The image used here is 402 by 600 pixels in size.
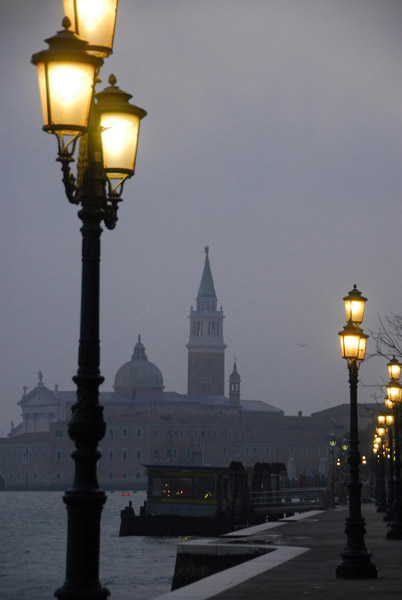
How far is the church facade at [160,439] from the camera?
157500 mm

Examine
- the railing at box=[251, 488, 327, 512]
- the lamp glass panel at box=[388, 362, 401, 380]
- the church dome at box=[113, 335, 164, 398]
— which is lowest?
the railing at box=[251, 488, 327, 512]

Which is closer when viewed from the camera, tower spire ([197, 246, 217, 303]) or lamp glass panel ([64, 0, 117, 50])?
lamp glass panel ([64, 0, 117, 50])

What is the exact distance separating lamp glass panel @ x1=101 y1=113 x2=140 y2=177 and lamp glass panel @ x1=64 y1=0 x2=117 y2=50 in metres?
0.55

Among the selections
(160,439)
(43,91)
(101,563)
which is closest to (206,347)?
(160,439)

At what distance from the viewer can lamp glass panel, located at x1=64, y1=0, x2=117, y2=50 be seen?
6.59m

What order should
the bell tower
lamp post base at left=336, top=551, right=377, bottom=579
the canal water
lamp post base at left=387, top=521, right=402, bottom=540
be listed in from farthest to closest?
1. the bell tower
2. the canal water
3. lamp post base at left=387, top=521, right=402, bottom=540
4. lamp post base at left=336, top=551, right=377, bottom=579

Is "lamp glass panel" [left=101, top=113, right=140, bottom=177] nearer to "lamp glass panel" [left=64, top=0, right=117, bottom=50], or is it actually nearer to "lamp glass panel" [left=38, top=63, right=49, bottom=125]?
"lamp glass panel" [left=64, top=0, right=117, bottom=50]

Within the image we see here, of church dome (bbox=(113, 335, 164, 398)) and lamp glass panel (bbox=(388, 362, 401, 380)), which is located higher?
church dome (bbox=(113, 335, 164, 398))

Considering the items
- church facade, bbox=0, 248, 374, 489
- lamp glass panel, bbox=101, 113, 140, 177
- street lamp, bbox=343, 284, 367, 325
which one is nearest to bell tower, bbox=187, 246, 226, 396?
church facade, bbox=0, 248, 374, 489

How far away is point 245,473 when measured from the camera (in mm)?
54156

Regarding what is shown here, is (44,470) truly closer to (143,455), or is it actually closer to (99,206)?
(143,455)

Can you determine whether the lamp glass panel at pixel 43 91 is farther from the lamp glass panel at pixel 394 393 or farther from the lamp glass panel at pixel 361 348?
the lamp glass panel at pixel 394 393

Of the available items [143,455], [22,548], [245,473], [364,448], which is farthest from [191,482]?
[143,455]

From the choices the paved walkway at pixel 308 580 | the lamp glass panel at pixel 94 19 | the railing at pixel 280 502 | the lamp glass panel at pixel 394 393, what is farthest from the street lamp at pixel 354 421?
the railing at pixel 280 502
